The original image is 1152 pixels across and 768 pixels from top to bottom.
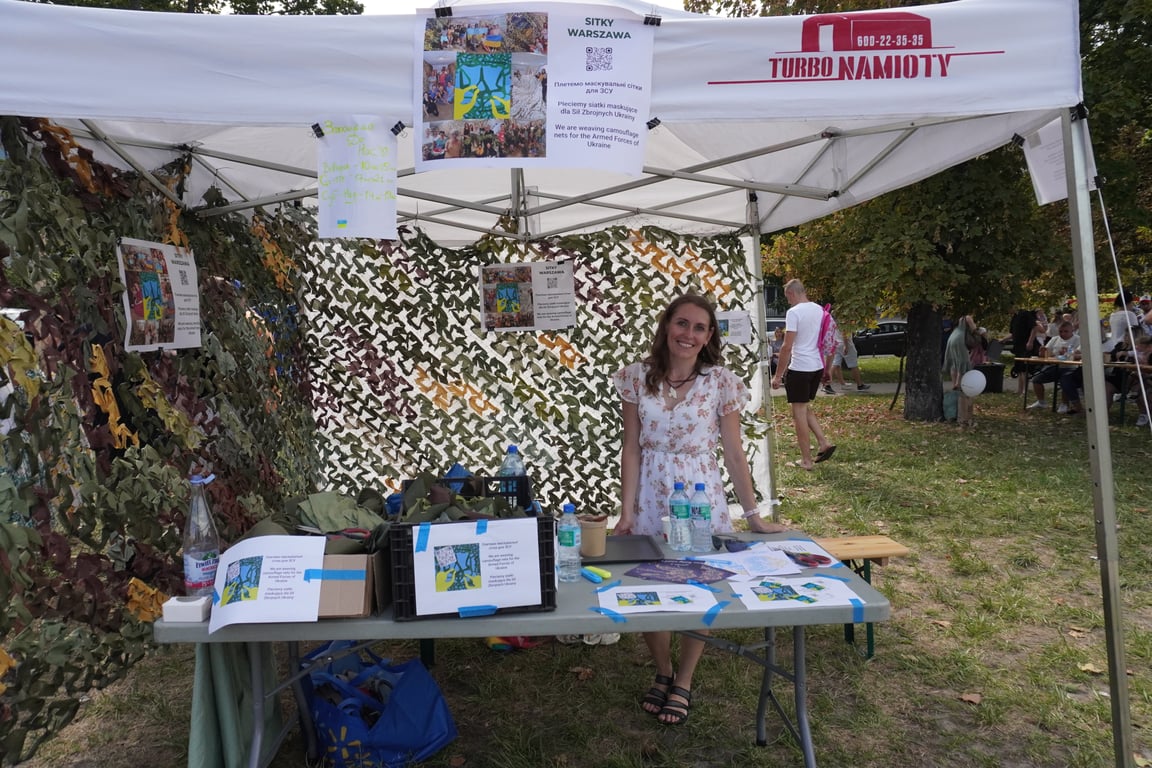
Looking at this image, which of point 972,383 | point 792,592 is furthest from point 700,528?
point 972,383

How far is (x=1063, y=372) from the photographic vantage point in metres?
9.67

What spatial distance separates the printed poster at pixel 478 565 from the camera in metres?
1.82

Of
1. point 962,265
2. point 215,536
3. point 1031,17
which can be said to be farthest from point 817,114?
point 962,265

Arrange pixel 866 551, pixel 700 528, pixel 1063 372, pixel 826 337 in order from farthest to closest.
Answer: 1. pixel 1063 372
2. pixel 826 337
3. pixel 866 551
4. pixel 700 528

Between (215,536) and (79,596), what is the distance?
0.68 m

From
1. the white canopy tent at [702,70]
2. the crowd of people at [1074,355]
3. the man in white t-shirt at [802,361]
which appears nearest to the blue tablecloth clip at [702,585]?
the white canopy tent at [702,70]

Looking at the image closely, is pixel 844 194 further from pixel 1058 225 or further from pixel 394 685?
pixel 1058 225

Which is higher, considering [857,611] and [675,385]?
[675,385]

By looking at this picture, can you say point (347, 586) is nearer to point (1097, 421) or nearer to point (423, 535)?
point (423, 535)

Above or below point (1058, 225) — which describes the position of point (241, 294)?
below

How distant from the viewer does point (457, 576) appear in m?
1.84

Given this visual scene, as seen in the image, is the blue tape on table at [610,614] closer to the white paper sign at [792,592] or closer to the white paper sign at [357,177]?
the white paper sign at [792,592]

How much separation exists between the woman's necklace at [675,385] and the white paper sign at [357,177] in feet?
4.07

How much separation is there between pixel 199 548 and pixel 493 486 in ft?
3.08
